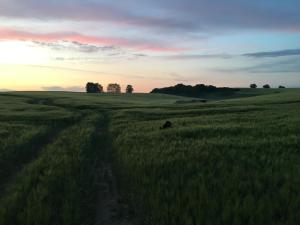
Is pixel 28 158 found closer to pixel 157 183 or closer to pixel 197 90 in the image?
pixel 157 183

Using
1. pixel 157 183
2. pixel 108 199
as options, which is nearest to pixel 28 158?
pixel 108 199

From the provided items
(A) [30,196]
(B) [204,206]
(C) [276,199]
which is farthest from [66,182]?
(C) [276,199]

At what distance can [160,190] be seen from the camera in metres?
12.0

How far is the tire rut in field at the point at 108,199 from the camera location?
440 inches

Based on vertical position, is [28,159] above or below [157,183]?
below

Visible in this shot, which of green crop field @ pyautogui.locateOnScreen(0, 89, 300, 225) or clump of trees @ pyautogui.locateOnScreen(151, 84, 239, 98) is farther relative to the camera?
clump of trees @ pyautogui.locateOnScreen(151, 84, 239, 98)

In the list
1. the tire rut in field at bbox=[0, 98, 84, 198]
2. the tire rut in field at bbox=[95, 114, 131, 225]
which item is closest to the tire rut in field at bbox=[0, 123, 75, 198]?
the tire rut in field at bbox=[0, 98, 84, 198]

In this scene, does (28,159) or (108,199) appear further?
(28,159)

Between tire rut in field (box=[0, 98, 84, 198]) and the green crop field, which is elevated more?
the green crop field

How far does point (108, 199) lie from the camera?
12.9 metres

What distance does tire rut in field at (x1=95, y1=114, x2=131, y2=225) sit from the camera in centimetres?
1118

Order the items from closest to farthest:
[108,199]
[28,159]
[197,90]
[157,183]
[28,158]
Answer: [157,183] < [108,199] < [28,159] < [28,158] < [197,90]

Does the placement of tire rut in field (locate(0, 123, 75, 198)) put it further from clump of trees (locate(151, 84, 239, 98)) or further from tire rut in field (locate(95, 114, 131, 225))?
clump of trees (locate(151, 84, 239, 98))

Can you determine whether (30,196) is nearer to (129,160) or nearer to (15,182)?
(15,182)
